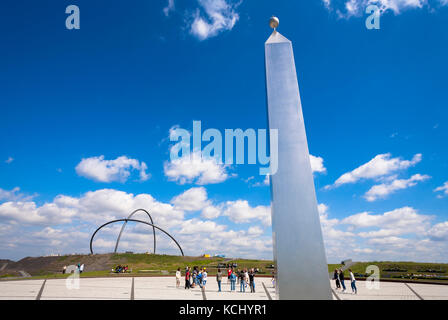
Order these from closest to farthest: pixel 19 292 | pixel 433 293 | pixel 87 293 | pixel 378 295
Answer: pixel 19 292, pixel 87 293, pixel 378 295, pixel 433 293

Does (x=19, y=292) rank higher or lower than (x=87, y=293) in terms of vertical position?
higher

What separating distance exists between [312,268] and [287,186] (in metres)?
2.11

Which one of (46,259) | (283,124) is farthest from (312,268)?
(46,259)

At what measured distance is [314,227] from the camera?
6797 mm

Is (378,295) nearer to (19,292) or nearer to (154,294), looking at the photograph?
(154,294)

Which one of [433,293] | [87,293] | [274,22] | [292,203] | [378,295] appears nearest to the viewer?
[292,203]

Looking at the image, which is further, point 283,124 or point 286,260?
point 283,124

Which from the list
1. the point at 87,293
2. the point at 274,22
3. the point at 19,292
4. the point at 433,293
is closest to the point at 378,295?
the point at 433,293

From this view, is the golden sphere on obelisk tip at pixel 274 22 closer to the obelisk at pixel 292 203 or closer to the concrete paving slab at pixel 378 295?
the obelisk at pixel 292 203

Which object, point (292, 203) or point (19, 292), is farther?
point (19, 292)

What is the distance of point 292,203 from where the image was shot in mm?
7059

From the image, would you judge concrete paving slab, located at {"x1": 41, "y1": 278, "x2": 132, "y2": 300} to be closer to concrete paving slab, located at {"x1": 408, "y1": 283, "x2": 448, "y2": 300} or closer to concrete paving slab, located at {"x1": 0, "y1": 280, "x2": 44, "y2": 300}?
concrete paving slab, located at {"x1": 0, "y1": 280, "x2": 44, "y2": 300}

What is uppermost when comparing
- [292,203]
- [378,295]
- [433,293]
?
[292,203]
